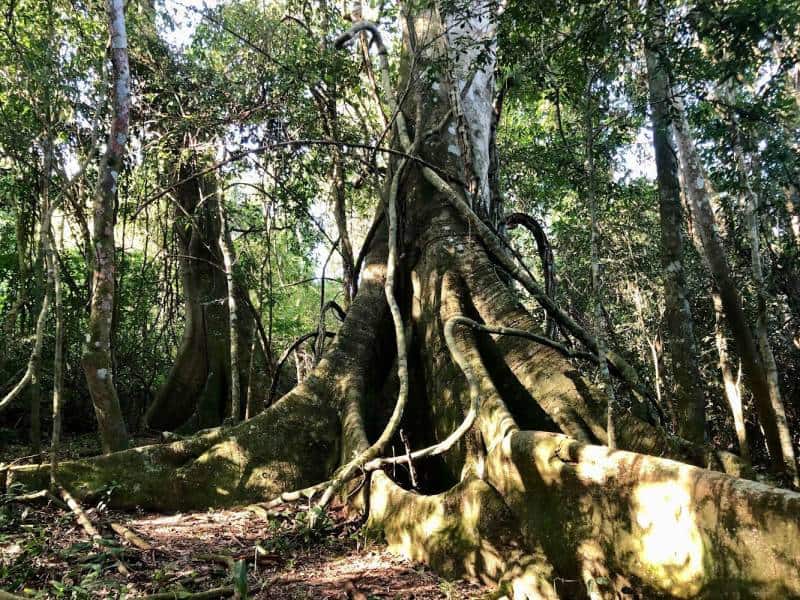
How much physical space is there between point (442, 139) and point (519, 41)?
4.92ft

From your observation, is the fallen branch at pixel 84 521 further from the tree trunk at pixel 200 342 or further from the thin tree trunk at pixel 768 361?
the thin tree trunk at pixel 768 361

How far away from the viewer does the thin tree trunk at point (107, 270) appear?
14.3 ft

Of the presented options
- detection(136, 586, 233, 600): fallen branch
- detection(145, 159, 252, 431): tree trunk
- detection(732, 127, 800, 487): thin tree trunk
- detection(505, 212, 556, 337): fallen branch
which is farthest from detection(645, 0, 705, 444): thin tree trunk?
detection(145, 159, 252, 431): tree trunk

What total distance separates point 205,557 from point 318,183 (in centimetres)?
592

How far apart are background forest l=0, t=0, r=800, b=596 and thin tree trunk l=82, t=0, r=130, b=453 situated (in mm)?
20

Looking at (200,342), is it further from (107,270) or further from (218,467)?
(218,467)

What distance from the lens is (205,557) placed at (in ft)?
10.0

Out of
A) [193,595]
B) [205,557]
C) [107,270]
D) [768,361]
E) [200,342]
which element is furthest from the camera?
[200,342]

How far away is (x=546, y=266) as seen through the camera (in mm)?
6375

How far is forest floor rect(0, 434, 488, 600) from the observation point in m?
2.66

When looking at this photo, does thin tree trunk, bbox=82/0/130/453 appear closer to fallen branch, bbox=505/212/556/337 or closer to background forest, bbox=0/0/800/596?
background forest, bbox=0/0/800/596

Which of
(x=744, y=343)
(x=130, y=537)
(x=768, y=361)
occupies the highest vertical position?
(x=744, y=343)

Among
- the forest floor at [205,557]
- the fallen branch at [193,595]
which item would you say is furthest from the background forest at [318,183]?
the fallen branch at [193,595]

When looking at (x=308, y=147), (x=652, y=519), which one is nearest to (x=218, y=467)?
(x=652, y=519)
